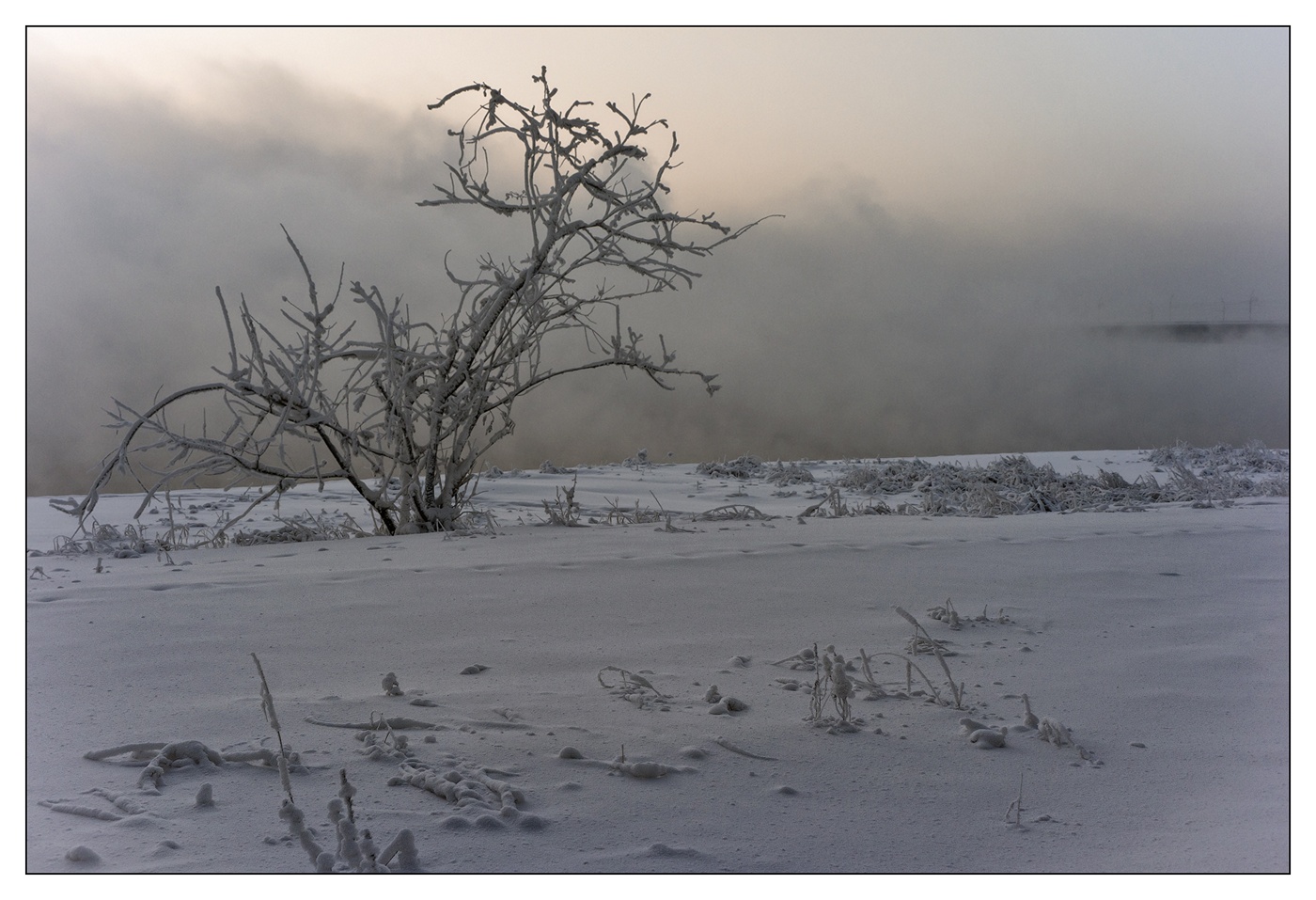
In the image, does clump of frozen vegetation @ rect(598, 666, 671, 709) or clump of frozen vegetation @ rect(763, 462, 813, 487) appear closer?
clump of frozen vegetation @ rect(598, 666, 671, 709)

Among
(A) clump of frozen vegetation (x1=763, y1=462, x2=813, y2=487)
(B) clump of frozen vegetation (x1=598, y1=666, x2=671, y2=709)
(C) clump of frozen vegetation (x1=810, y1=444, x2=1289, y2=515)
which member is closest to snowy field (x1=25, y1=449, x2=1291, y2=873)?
(B) clump of frozen vegetation (x1=598, y1=666, x2=671, y2=709)

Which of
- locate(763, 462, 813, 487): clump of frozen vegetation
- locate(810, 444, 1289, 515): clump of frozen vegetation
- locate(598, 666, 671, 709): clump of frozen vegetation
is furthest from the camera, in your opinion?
locate(763, 462, 813, 487): clump of frozen vegetation

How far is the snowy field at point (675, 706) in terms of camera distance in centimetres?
151

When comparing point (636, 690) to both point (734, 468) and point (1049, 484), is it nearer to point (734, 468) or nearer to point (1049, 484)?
point (1049, 484)

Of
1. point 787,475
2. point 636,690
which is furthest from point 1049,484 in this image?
point 636,690

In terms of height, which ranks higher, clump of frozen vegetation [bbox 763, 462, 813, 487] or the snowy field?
clump of frozen vegetation [bbox 763, 462, 813, 487]

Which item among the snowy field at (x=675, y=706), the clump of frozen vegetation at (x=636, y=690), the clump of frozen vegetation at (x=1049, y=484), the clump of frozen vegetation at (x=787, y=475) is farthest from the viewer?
the clump of frozen vegetation at (x=787, y=475)

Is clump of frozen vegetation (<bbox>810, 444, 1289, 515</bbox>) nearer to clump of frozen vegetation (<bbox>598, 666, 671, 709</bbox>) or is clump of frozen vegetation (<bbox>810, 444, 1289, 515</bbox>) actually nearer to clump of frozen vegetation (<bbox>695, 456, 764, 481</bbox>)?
clump of frozen vegetation (<bbox>695, 456, 764, 481</bbox>)

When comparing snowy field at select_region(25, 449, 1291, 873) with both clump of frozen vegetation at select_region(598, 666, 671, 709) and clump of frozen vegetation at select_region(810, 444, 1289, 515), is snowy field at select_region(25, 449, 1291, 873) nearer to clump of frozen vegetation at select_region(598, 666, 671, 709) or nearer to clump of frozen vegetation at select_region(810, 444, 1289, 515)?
clump of frozen vegetation at select_region(598, 666, 671, 709)

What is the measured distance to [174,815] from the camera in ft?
5.04

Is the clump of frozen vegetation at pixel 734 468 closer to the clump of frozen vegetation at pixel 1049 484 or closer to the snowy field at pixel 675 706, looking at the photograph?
the clump of frozen vegetation at pixel 1049 484

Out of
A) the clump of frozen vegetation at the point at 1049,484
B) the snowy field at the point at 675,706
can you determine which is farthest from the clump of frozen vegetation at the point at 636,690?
the clump of frozen vegetation at the point at 1049,484

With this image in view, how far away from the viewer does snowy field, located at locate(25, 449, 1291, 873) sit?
151cm

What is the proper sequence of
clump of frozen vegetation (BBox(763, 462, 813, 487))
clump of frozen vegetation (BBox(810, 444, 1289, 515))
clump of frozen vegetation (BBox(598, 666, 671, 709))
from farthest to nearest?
clump of frozen vegetation (BBox(763, 462, 813, 487)) → clump of frozen vegetation (BBox(810, 444, 1289, 515)) → clump of frozen vegetation (BBox(598, 666, 671, 709))
